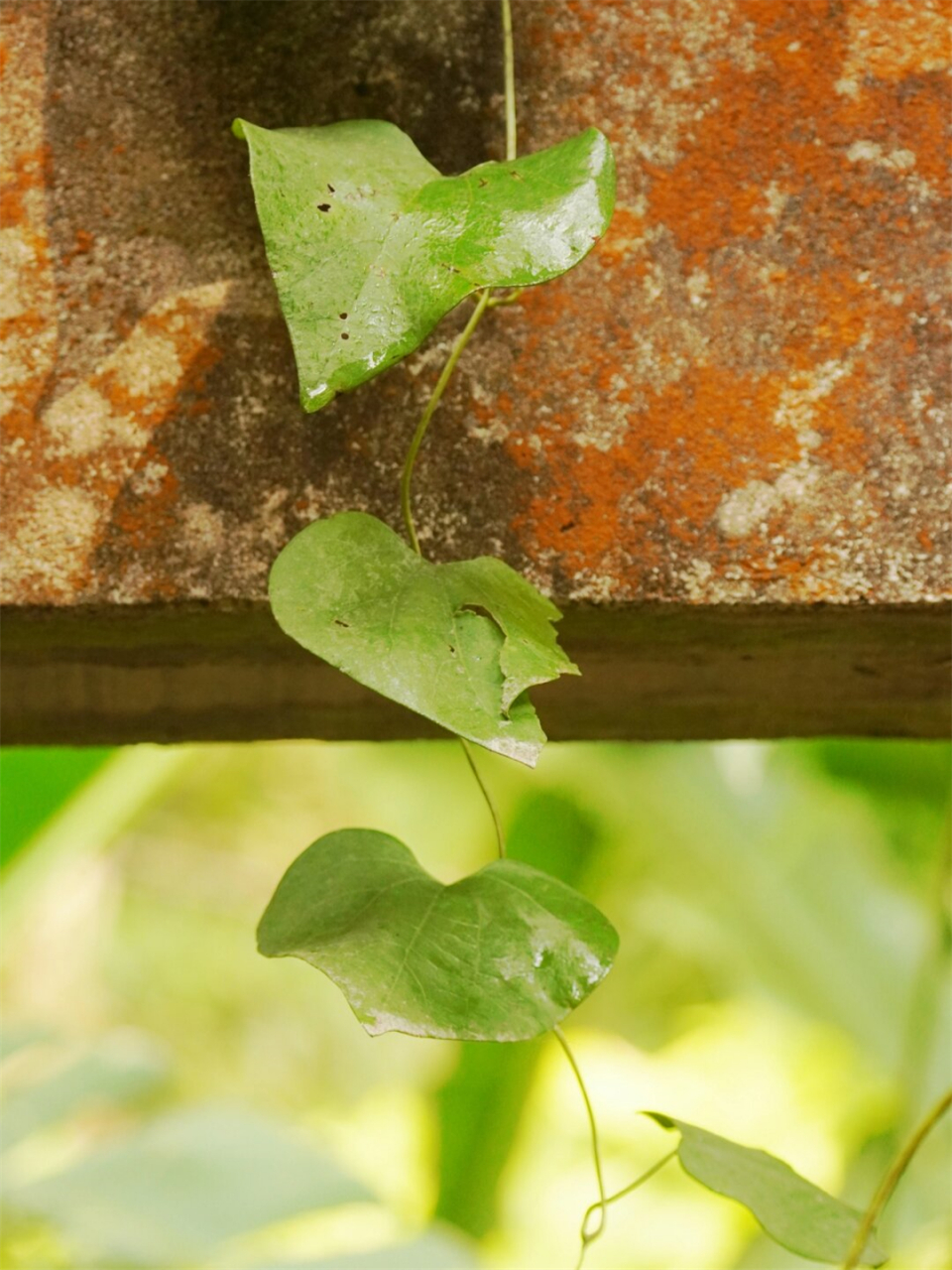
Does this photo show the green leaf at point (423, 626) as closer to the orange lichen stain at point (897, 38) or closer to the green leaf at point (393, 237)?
the green leaf at point (393, 237)

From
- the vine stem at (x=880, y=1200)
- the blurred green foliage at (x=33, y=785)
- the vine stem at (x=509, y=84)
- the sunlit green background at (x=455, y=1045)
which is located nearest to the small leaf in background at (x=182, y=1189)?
the sunlit green background at (x=455, y=1045)

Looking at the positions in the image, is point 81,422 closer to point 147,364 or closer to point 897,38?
point 147,364

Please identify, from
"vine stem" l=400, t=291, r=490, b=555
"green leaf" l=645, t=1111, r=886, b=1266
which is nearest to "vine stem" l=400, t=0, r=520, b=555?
"vine stem" l=400, t=291, r=490, b=555

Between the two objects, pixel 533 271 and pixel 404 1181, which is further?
pixel 404 1181

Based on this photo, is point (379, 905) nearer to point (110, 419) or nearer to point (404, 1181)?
point (110, 419)

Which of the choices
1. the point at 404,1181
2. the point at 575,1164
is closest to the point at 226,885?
the point at 404,1181

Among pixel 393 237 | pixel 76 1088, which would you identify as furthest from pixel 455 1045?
pixel 393 237
